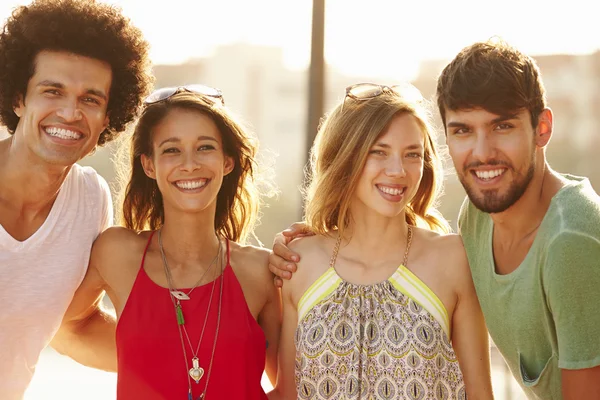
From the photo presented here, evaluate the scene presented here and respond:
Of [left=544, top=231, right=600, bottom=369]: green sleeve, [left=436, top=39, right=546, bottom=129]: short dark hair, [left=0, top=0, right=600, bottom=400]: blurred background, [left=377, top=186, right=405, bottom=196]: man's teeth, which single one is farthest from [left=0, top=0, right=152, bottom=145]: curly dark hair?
[left=544, top=231, right=600, bottom=369]: green sleeve

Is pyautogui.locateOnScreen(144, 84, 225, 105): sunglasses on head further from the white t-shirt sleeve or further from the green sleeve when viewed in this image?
the green sleeve

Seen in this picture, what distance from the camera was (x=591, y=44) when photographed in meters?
3.89

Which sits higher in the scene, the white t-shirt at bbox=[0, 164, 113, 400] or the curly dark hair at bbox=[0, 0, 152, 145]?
the curly dark hair at bbox=[0, 0, 152, 145]

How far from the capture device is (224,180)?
278 cm

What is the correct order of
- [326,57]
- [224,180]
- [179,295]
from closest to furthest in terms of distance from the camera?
1. [179,295]
2. [224,180]
3. [326,57]

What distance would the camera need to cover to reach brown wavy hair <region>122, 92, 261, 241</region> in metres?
2.59

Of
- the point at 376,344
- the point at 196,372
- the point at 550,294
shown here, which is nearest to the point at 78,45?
the point at 196,372

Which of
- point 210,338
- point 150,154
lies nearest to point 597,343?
point 210,338

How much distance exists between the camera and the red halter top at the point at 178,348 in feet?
7.65

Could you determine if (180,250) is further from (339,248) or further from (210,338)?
(339,248)

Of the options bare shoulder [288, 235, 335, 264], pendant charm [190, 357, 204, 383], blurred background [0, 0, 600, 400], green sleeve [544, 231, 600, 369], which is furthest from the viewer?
blurred background [0, 0, 600, 400]

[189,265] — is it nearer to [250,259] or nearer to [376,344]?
[250,259]

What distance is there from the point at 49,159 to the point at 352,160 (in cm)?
97

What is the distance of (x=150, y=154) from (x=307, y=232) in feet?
1.91
